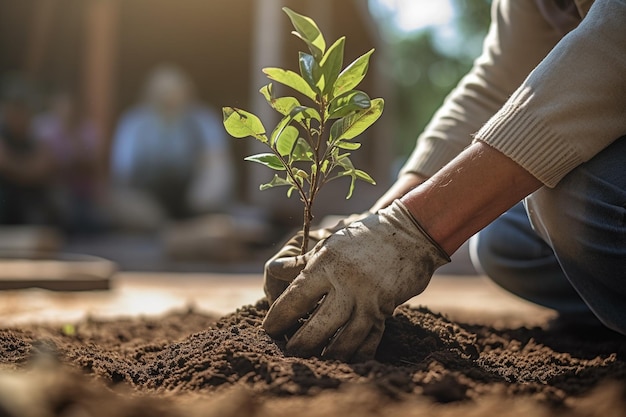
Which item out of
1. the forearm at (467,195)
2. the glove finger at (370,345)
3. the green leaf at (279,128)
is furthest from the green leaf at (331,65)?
the glove finger at (370,345)

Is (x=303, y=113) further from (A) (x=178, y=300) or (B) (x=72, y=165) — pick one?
(B) (x=72, y=165)

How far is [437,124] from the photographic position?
2.25 meters

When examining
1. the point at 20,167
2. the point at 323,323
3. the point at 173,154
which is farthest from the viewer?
the point at 173,154

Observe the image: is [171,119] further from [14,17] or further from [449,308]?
[449,308]

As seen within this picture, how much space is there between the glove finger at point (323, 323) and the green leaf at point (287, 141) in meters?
0.35

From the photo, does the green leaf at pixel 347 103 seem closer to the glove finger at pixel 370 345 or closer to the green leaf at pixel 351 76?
the green leaf at pixel 351 76

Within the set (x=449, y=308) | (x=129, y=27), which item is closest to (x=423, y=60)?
(x=129, y=27)

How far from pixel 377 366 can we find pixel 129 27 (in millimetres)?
11294

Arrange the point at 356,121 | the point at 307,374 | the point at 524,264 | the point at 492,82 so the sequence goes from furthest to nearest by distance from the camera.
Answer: the point at 524,264, the point at 492,82, the point at 356,121, the point at 307,374

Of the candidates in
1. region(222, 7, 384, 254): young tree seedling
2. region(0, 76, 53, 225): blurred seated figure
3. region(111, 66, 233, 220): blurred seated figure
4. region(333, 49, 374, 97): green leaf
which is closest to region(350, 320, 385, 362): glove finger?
region(222, 7, 384, 254): young tree seedling

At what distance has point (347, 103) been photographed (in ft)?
5.16

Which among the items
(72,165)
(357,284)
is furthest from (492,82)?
(72,165)

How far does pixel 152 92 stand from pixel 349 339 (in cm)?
666

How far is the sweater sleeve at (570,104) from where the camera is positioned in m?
1.53
